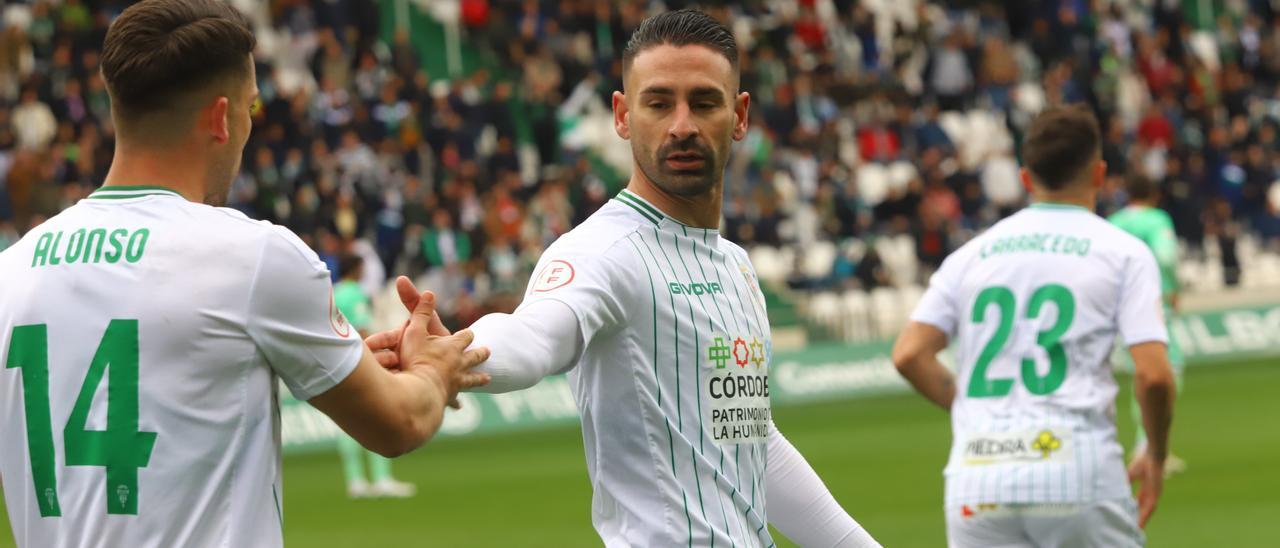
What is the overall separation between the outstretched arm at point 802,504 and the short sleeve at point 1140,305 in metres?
1.66

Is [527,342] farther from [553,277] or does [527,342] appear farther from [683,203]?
[683,203]

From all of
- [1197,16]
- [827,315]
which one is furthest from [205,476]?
[1197,16]

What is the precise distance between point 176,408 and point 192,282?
0.73 feet

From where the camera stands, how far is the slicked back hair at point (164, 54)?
3.22 metres

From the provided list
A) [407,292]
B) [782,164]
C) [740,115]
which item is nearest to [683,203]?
[740,115]

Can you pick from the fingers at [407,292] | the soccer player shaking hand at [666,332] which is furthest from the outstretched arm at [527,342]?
the fingers at [407,292]

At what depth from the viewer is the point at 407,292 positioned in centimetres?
360

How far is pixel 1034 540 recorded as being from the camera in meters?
5.71

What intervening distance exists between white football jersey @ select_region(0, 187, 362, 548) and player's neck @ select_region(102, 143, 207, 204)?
53 mm

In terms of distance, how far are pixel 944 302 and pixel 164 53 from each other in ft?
11.3

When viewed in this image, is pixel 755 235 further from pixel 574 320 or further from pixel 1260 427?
pixel 574 320

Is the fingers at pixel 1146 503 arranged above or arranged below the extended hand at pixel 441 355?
below

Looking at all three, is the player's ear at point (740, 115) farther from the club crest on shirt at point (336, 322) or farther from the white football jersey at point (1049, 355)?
the white football jersey at point (1049, 355)

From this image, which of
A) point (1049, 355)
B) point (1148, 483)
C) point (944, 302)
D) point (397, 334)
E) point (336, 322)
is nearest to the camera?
point (336, 322)
